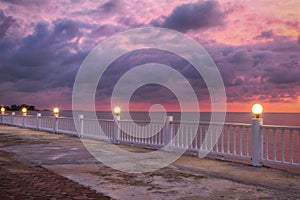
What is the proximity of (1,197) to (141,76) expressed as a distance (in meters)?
14.0

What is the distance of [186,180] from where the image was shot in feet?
20.5

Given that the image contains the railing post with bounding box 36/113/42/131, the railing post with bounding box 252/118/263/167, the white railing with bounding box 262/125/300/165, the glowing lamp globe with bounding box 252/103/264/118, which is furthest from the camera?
the railing post with bounding box 36/113/42/131

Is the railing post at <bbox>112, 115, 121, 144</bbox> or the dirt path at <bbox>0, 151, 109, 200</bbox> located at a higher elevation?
the railing post at <bbox>112, 115, 121, 144</bbox>

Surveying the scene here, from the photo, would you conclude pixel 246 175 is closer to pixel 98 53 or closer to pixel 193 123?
pixel 193 123

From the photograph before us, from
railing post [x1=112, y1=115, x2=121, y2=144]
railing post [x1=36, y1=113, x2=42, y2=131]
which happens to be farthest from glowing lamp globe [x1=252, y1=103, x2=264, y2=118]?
railing post [x1=36, y1=113, x2=42, y2=131]

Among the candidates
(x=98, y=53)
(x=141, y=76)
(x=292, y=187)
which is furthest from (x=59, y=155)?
(x=98, y=53)

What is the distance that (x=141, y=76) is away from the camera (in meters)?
18.4

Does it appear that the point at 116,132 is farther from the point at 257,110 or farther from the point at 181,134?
the point at 257,110

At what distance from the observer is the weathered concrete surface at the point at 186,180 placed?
204 inches

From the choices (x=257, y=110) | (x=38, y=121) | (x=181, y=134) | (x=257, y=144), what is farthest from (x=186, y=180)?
(x=38, y=121)

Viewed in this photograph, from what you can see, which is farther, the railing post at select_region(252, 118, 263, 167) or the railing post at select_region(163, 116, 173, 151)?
the railing post at select_region(163, 116, 173, 151)

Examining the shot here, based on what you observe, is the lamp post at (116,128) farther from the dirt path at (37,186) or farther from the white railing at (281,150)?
the dirt path at (37,186)

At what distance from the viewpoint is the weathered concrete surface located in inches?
204

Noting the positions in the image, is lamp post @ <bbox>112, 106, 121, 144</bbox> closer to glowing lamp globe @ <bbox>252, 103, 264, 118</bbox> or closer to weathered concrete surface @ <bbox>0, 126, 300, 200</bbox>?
weathered concrete surface @ <bbox>0, 126, 300, 200</bbox>
